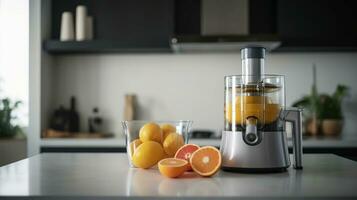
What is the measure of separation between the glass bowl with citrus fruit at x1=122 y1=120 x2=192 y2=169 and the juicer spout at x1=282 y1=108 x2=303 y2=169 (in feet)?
1.10

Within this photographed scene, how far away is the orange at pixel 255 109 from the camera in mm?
1245

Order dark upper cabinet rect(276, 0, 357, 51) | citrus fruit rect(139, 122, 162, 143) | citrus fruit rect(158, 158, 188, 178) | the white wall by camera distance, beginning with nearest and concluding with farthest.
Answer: citrus fruit rect(158, 158, 188, 178), citrus fruit rect(139, 122, 162, 143), dark upper cabinet rect(276, 0, 357, 51), the white wall

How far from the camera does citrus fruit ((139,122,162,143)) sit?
1349 millimetres

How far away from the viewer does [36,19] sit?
10.5 feet

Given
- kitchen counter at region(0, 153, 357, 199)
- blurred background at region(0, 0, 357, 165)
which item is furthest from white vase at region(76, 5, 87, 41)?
kitchen counter at region(0, 153, 357, 199)

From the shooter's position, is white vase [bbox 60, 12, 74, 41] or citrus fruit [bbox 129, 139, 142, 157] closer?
citrus fruit [bbox 129, 139, 142, 157]

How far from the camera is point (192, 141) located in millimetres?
2904

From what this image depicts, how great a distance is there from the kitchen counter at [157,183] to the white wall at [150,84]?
211cm

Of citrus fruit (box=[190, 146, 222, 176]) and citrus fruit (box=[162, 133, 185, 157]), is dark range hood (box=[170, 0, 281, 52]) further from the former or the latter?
citrus fruit (box=[190, 146, 222, 176])

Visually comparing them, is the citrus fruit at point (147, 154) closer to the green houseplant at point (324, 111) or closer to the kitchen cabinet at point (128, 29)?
the kitchen cabinet at point (128, 29)

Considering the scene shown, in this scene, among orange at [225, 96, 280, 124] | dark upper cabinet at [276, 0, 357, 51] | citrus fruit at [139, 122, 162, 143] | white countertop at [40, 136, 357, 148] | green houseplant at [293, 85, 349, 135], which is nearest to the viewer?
orange at [225, 96, 280, 124]

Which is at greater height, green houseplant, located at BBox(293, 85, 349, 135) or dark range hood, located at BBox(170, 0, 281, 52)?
dark range hood, located at BBox(170, 0, 281, 52)

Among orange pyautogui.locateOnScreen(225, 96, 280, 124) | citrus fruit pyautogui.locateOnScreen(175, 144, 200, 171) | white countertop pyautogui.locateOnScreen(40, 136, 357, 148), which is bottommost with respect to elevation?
white countertop pyautogui.locateOnScreen(40, 136, 357, 148)

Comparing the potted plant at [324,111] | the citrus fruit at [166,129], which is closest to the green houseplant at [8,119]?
the potted plant at [324,111]
